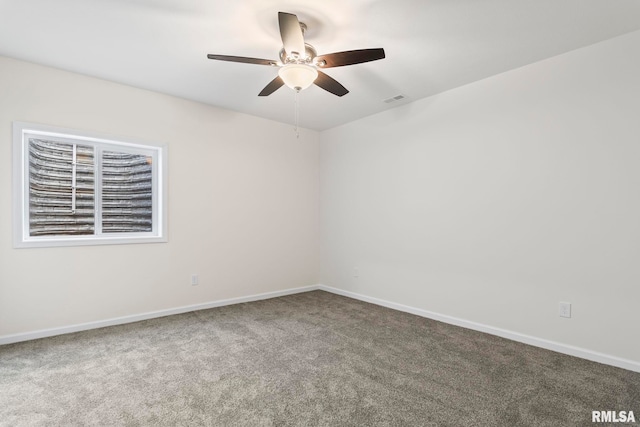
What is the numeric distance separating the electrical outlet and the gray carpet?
0.34 m

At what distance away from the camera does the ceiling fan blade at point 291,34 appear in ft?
6.13

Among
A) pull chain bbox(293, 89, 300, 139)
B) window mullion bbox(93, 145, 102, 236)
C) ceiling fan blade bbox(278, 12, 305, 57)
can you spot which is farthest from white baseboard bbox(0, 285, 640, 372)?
ceiling fan blade bbox(278, 12, 305, 57)

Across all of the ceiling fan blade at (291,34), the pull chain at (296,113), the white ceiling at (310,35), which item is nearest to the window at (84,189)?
the white ceiling at (310,35)

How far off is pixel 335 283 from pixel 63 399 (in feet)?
11.2

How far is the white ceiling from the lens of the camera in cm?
214

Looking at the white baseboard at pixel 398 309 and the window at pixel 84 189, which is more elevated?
the window at pixel 84 189

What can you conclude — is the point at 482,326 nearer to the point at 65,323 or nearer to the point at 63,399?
the point at 63,399

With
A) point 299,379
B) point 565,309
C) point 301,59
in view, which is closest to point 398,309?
point 565,309

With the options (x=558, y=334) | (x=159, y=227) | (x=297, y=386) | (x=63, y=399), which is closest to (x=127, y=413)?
(x=63, y=399)

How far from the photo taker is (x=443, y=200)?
356 centimetres

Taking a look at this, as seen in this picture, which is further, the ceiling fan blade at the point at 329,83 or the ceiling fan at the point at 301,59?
the ceiling fan blade at the point at 329,83

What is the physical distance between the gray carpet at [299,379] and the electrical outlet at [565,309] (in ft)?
1.11

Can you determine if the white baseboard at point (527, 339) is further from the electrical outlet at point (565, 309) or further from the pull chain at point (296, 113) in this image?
the pull chain at point (296, 113)

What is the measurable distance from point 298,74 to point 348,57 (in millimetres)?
370
